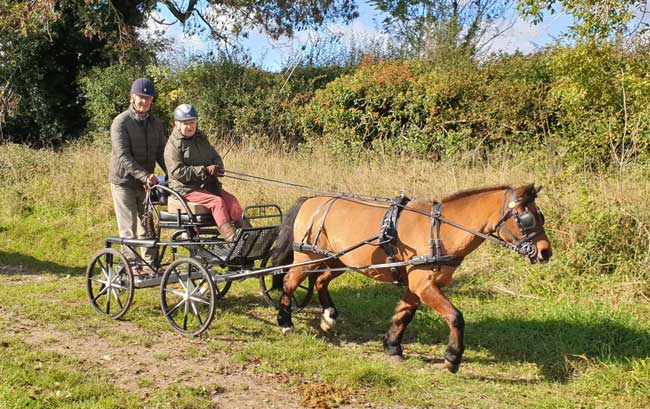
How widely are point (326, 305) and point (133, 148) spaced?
272 centimetres

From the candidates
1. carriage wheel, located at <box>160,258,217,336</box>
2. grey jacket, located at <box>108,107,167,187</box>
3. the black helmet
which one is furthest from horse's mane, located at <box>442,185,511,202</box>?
grey jacket, located at <box>108,107,167,187</box>

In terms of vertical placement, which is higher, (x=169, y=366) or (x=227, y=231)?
(x=227, y=231)

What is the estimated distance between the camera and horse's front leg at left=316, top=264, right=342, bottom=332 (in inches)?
260

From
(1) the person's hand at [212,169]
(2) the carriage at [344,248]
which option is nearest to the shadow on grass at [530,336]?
→ (2) the carriage at [344,248]

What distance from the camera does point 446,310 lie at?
18.0ft

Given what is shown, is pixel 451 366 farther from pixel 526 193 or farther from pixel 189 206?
pixel 189 206

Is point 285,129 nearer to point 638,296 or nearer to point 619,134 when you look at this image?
point 619,134

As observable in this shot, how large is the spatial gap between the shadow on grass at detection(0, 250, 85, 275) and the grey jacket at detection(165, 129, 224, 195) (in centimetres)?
355

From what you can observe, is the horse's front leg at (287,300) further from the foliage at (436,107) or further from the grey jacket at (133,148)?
the foliage at (436,107)

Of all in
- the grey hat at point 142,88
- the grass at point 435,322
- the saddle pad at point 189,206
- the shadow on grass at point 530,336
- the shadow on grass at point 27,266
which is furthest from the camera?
the shadow on grass at point 27,266

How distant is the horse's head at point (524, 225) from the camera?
5098mm

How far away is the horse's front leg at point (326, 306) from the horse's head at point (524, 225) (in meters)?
2.05

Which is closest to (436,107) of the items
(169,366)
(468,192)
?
(468,192)

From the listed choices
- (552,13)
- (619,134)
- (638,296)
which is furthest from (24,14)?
(638,296)
